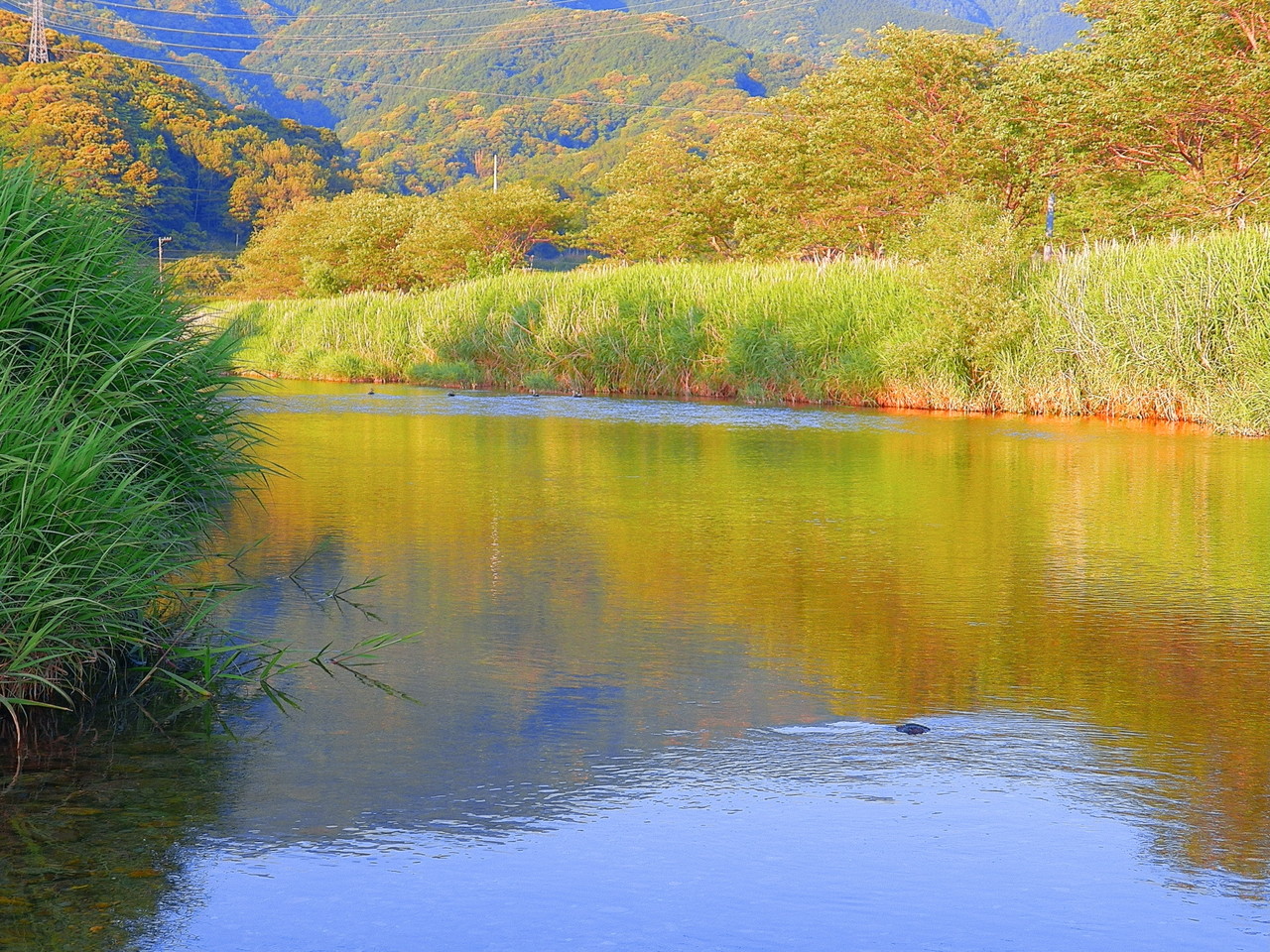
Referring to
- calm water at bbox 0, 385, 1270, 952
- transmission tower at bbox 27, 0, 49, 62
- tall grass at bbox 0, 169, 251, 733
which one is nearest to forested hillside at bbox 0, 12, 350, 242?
transmission tower at bbox 27, 0, 49, 62

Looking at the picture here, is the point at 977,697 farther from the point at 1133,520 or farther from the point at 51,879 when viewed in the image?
the point at 1133,520

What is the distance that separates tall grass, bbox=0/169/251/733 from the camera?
12.0 ft

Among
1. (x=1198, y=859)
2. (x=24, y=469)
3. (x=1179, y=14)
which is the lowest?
(x=1198, y=859)

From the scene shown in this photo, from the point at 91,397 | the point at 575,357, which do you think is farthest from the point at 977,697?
the point at 575,357

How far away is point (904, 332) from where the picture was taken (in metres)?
17.1

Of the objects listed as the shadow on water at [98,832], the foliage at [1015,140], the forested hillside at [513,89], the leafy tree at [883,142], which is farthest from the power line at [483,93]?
the shadow on water at [98,832]

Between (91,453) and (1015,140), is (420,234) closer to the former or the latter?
(1015,140)

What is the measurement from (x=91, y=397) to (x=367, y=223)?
5500 cm

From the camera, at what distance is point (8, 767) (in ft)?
11.0

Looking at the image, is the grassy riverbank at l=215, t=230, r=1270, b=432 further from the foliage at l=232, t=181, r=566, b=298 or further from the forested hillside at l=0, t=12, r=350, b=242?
the forested hillside at l=0, t=12, r=350, b=242

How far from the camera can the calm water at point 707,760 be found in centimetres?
257

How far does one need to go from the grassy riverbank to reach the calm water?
740 cm

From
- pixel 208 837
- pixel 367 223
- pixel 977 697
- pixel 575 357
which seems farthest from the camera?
pixel 367 223

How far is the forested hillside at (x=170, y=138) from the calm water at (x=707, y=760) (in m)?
63.9
